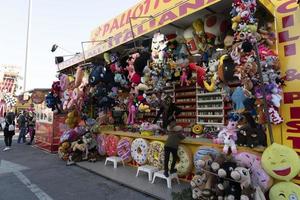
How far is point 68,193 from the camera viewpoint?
595 centimetres

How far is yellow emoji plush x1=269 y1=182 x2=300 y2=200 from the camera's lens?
392 cm

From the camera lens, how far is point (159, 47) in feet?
19.8

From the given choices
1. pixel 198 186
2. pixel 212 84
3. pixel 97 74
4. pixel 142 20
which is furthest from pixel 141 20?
pixel 198 186

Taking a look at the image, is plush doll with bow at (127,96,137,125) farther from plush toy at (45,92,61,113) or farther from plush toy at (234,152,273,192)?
plush toy at (234,152,273,192)

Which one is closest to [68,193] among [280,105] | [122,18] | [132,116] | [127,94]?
[132,116]

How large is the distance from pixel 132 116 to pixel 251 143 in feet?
14.4

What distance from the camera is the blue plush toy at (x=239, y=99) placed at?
484cm

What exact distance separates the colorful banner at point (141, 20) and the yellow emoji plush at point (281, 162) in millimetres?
2594

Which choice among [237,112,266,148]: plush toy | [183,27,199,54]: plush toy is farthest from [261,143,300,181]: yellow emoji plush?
[183,27,199,54]: plush toy

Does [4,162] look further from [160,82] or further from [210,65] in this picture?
[210,65]

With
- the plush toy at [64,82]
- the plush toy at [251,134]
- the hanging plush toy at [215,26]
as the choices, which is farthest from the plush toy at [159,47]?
the plush toy at [64,82]

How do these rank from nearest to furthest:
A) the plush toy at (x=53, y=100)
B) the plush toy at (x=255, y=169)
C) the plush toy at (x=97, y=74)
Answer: the plush toy at (x=255, y=169), the plush toy at (x=97, y=74), the plush toy at (x=53, y=100)

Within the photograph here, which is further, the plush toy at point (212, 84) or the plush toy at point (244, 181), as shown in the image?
the plush toy at point (212, 84)

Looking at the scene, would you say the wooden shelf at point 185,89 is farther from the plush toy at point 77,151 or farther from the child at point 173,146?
the plush toy at point 77,151
